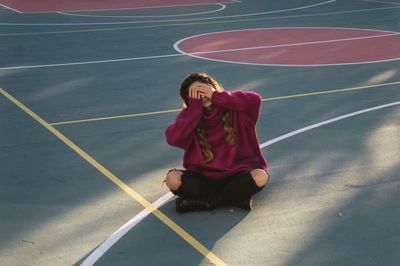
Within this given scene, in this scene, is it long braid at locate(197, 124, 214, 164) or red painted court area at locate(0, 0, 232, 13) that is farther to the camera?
red painted court area at locate(0, 0, 232, 13)

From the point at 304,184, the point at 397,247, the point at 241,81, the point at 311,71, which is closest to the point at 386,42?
the point at 311,71

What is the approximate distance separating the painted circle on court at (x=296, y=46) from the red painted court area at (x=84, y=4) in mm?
7094

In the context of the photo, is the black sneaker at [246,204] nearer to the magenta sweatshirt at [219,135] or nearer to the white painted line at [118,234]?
the magenta sweatshirt at [219,135]

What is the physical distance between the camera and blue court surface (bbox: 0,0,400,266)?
5641 millimetres

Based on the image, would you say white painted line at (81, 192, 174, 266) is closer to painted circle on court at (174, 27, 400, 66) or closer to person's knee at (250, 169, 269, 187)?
person's knee at (250, 169, 269, 187)

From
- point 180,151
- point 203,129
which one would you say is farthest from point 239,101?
point 180,151

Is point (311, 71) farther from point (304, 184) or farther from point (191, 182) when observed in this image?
point (191, 182)

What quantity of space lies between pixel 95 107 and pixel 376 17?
456 inches

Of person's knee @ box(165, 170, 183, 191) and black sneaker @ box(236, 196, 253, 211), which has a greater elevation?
person's knee @ box(165, 170, 183, 191)

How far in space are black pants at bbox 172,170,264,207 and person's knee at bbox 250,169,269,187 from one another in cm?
2

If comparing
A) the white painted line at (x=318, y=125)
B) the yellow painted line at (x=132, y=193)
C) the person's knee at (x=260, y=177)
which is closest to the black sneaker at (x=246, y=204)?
the person's knee at (x=260, y=177)

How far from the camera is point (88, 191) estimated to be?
686cm

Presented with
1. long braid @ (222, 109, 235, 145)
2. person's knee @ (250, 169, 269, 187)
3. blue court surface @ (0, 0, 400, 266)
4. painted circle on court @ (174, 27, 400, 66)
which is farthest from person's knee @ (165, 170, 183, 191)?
painted circle on court @ (174, 27, 400, 66)

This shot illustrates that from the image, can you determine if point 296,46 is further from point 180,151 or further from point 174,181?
point 174,181
